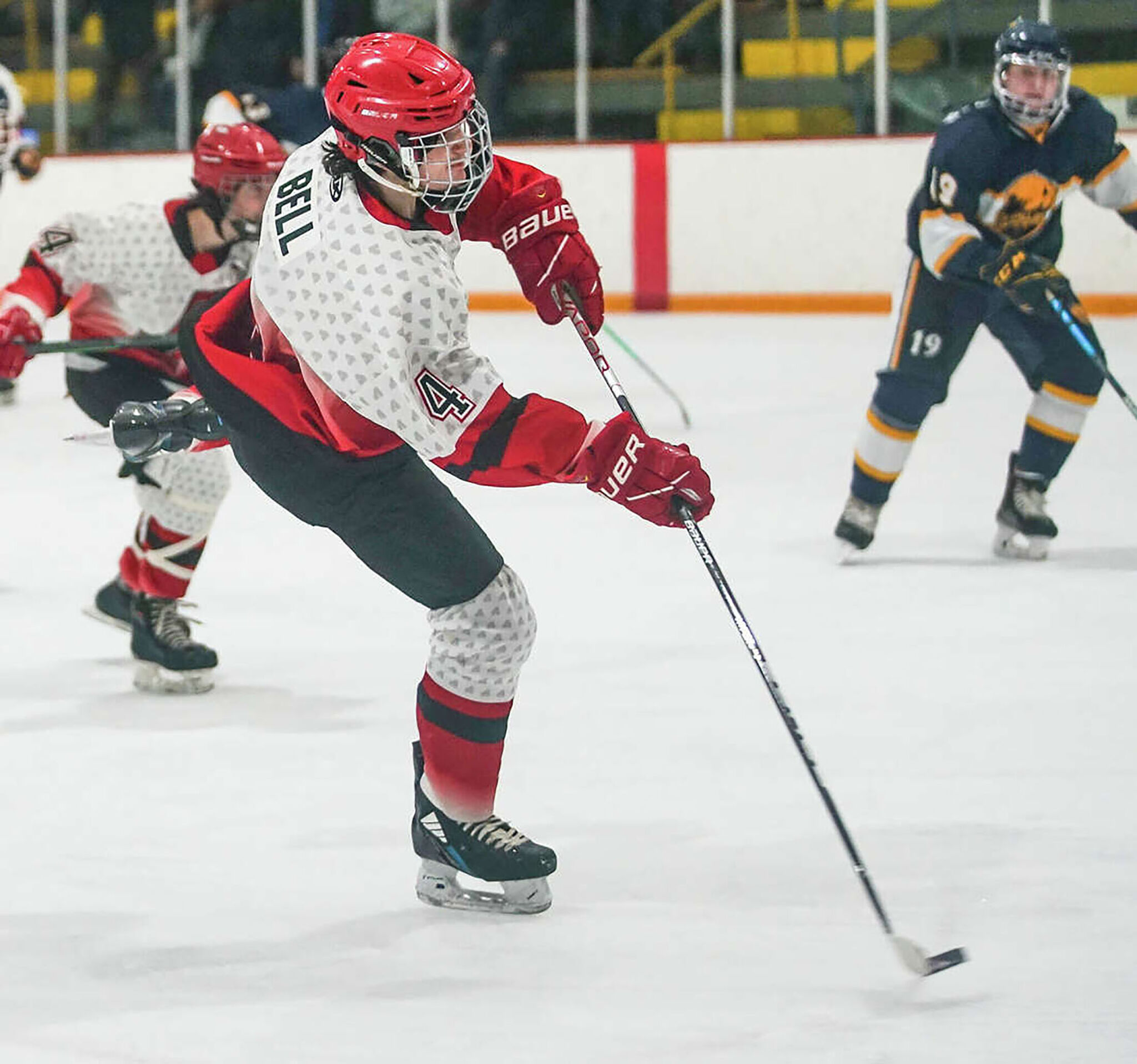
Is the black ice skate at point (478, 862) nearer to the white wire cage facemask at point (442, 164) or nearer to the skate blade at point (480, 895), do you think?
the skate blade at point (480, 895)

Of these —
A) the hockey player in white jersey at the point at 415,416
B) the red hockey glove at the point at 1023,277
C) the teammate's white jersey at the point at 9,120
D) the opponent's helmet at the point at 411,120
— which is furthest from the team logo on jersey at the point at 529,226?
the teammate's white jersey at the point at 9,120

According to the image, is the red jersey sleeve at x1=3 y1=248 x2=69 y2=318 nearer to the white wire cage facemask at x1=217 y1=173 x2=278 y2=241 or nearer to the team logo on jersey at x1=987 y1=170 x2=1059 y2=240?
the white wire cage facemask at x1=217 y1=173 x2=278 y2=241

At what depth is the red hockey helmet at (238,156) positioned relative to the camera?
3.34m

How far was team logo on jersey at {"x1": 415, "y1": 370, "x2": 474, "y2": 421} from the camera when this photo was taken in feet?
7.14

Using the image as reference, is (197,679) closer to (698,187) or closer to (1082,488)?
(1082,488)

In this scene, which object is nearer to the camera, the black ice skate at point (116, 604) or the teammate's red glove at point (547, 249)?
the teammate's red glove at point (547, 249)

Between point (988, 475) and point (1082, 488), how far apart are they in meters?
0.34

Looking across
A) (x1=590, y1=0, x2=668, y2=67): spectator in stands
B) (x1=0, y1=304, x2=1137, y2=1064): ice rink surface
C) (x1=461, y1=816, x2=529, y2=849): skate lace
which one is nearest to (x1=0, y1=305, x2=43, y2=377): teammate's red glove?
(x1=0, y1=304, x2=1137, y2=1064): ice rink surface

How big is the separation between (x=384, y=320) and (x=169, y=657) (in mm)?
1494

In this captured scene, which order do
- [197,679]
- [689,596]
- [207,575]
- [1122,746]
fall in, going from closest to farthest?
[1122,746], [197,679], [689,596], [207,575]

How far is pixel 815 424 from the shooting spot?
6.49m

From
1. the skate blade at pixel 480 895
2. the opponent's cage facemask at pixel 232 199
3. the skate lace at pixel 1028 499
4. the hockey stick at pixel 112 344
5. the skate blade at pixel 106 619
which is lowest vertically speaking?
the skate blade at pixel 106 619

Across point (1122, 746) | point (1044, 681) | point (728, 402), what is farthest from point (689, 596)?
point (728, 402)

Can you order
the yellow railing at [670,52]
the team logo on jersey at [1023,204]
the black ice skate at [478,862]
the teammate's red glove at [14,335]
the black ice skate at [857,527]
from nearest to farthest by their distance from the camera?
the black ice skate at [478,862] → the teammate's red glove at [14,335] → the team logo on jersey at [1023,204] → the black ice skate at [857,527] → the yellow railing at [670,52]
